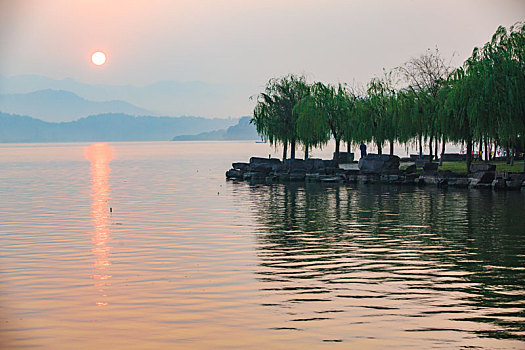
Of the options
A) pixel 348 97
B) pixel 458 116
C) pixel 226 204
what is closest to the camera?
pixel 226 204

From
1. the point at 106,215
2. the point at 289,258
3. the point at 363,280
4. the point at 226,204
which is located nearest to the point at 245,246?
the point at 289,258

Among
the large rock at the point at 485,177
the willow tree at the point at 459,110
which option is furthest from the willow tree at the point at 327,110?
the large rock at the point at 485,177

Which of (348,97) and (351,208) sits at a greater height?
A: (348,97)

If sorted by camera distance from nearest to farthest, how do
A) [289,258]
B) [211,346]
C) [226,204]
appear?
1. [211,346]
2. [289,258]
3. [226,204]

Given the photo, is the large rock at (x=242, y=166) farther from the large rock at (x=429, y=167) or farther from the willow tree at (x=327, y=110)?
the large rock at (x=429, y=167)

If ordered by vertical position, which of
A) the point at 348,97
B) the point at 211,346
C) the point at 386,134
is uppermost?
the point at 348,97

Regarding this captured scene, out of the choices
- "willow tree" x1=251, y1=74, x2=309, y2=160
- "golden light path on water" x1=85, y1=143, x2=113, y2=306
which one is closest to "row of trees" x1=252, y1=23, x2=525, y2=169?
"willow tree" x1=251, y1=74, x2=309, y2=160

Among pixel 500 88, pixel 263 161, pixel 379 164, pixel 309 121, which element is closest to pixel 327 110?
pixel 309 121

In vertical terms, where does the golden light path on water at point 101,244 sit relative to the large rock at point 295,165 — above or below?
below

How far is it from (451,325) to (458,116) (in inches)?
1499

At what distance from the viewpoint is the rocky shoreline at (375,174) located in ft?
146

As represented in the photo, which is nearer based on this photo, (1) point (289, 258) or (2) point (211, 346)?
(2) point (211, 346)

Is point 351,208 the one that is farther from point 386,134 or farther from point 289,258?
point 386,134

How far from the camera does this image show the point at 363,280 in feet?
53.5
